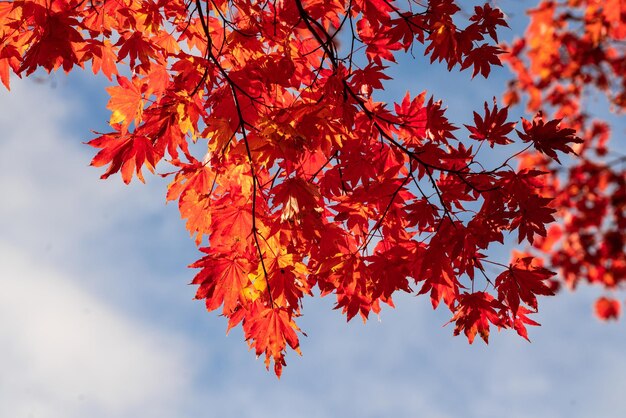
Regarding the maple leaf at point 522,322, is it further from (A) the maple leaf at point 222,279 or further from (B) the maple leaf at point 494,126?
(A) the maple leaf at point 222,279

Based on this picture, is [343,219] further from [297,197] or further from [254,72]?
[254,72]

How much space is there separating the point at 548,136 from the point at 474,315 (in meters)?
1.04

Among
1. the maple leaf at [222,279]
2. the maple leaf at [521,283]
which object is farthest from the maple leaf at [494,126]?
the maple leaf at [222,279]

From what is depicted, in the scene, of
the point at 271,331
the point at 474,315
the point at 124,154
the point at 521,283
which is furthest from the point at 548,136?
the point at 124,154

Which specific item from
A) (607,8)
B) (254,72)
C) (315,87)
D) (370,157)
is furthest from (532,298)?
(607,8)

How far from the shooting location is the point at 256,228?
277 centimetres

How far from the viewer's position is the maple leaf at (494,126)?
2803 mm

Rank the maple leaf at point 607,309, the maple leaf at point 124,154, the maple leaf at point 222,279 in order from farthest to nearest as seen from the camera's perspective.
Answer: the maple leaf at point 607,309 < the maple leaf at point 222,279 < the maple leaf at point 124,154

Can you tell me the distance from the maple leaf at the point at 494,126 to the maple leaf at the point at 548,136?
95 millimetres

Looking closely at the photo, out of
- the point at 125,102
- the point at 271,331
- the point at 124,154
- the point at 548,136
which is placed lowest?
the point at 271,331

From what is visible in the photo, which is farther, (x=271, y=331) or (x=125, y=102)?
(x=271, y=331)

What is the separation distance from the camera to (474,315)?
288 centimetres

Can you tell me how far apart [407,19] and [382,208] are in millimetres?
1111

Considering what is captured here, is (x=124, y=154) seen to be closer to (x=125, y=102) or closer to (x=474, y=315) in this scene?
(x=125, y=102)
